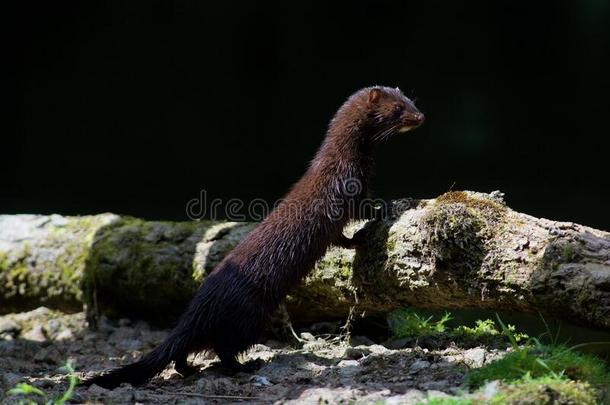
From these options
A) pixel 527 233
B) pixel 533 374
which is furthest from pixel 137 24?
pixel 533 374

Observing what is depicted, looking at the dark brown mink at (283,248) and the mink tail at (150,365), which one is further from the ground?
the dark brown mink at (283,248)

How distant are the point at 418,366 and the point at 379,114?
6.55ft

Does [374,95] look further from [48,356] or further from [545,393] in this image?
[48,356]

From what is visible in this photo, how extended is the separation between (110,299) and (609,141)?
764 centimetres

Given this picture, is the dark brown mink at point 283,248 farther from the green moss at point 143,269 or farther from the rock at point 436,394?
the rock at point 436,394

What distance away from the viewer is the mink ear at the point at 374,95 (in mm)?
5867

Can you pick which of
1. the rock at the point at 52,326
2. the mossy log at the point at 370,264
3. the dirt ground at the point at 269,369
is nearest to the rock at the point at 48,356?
the dirt ground at the point at 269,369

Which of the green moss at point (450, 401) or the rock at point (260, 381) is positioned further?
the rock at point (260, 381)

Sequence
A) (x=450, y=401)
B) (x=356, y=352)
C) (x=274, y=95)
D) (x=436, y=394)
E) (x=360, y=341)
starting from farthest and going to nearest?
(x=274, y=95) < (x=360, y=341) < (x=356, y=352) < (x=436, y=394) < (x=450, y=401)

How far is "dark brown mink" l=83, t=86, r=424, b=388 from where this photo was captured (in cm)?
505

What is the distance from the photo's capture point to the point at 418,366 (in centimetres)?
469

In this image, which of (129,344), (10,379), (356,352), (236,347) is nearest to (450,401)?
(356,352)

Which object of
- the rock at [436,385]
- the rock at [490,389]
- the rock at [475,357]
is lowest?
the rock at [475,357]

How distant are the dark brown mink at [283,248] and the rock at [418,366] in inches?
41.5
